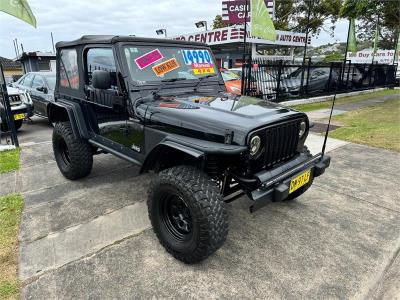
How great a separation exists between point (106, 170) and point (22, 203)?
1325 millimetres

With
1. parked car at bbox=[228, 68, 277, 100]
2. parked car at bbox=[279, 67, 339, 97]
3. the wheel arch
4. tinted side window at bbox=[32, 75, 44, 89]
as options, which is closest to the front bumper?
the wheel arch

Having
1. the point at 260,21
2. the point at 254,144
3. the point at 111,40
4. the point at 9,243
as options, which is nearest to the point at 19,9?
the point at 111,40

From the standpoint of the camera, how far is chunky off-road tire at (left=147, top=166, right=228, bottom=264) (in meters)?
2.39

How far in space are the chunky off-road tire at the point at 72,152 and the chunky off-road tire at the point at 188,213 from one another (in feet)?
5.84

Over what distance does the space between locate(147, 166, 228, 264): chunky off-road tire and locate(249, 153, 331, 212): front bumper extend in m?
0.30

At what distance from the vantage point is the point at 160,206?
281 cm

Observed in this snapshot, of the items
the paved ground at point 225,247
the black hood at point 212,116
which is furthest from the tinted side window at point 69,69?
the black hood at point 212,116

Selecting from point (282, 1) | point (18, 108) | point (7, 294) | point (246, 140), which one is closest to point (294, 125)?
point (246, 140)

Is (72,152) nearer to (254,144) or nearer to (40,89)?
(254,144)

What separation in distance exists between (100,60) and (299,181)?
2528 mm

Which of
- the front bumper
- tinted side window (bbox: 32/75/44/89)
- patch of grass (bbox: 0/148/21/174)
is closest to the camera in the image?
the front bumper

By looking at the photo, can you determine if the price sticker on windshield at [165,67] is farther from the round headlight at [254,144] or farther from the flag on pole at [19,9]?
the flag on pole at [19,9]

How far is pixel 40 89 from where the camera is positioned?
827cm

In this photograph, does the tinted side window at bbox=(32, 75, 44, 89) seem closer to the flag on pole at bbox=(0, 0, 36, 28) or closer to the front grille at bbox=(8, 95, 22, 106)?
the front grille at bbox=(8, 95, 22, 106)
